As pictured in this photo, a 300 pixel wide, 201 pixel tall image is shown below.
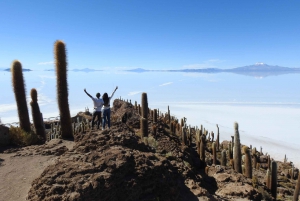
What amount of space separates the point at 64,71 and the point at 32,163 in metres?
5.13

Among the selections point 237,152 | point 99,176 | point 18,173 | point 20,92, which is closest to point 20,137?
point 20,92

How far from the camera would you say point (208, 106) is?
41406mm

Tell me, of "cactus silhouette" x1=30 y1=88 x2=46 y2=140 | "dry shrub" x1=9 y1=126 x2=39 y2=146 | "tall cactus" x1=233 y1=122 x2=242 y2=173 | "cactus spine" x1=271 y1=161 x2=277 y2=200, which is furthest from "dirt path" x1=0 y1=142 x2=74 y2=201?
"cactus spine" x1=271 y1=161 x2=277 y2=200

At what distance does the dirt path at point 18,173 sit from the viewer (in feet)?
15.2

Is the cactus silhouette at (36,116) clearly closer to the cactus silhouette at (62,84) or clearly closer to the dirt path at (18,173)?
the cactus silhouette at (62,84)

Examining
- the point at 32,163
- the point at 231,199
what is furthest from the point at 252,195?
the point at 32,163

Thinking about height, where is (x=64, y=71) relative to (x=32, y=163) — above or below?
above

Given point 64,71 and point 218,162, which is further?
point 218,162

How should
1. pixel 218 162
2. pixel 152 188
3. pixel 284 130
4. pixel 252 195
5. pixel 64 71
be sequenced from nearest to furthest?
pixel 152 188 → pixel 252 195 → pixel 64 71 → pixel 218 162 → pixel 284 130

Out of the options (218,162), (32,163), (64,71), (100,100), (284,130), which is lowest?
(284,130)

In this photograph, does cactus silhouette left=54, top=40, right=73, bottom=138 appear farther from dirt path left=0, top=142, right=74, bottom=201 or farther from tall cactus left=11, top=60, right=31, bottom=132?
dirt path left=0, top=142, right=74, bottom=201

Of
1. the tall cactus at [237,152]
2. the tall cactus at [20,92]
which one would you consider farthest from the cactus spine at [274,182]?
the tall cactus at [20,92]

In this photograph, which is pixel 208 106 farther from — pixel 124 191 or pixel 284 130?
pixel 124 191

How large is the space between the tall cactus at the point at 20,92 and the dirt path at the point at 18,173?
3511mm
